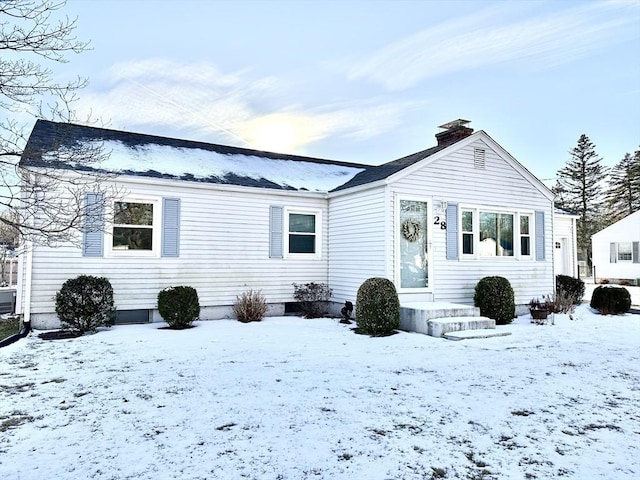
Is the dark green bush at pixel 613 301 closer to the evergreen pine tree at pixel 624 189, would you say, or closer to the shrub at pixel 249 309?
the shrub at pixel 249 309

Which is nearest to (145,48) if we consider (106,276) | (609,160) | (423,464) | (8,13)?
(106,276)

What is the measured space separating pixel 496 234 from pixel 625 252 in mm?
17474

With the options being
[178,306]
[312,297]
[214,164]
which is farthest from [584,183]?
[178,306]

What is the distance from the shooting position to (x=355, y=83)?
551 inches

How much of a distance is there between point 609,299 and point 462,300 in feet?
14.9

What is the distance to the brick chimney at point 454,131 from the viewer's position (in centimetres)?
1184

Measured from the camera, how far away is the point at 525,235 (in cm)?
1191

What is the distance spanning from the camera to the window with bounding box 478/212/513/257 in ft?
36.8

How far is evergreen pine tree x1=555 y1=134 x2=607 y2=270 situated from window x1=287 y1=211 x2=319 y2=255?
112 feet

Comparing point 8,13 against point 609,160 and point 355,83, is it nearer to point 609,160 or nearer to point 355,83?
point 355,83

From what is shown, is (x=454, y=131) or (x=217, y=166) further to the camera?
(x=454, y=131)

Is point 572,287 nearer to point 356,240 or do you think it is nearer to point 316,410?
point 356,240

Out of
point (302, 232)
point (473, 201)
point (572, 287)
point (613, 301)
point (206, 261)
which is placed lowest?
point (613, 301)

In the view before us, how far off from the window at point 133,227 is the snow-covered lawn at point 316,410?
2.81 metres
